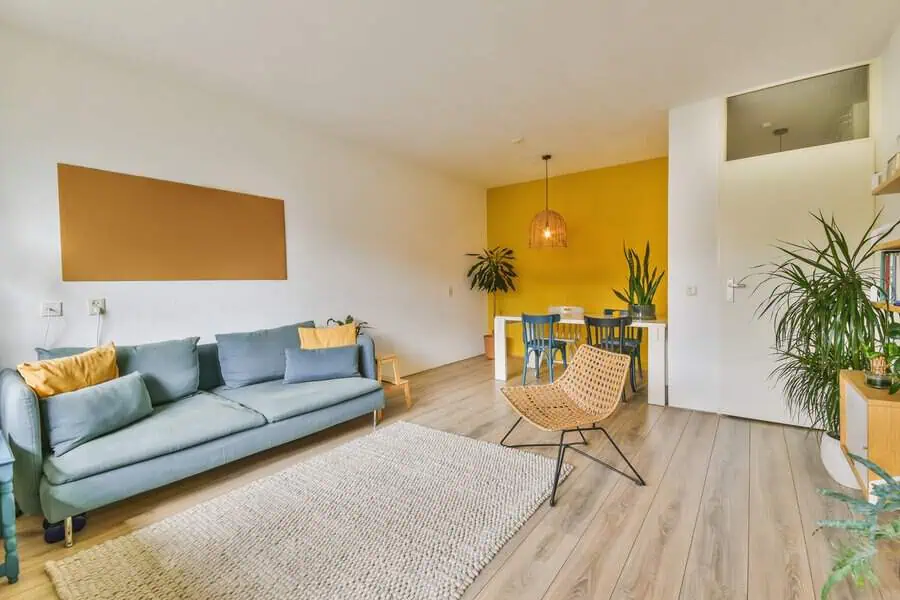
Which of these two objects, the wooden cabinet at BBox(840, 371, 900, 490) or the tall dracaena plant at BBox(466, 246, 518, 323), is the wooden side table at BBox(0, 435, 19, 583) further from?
the tall dracaena plant at BBox(466, 246, 518, 323)

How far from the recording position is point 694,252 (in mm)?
3727

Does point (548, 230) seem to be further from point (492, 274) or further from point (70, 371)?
point (70, 371)

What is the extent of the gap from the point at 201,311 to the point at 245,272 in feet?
1.60

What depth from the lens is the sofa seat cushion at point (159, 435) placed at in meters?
2.01

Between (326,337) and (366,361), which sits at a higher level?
(326,337)

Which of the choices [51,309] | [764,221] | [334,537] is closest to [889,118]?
[764,221]

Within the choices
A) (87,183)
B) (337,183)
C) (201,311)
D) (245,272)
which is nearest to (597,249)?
(337,183)

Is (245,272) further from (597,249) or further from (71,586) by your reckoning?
(597,249)

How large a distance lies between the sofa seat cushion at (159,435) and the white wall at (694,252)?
11.8 ft

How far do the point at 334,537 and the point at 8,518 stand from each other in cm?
133

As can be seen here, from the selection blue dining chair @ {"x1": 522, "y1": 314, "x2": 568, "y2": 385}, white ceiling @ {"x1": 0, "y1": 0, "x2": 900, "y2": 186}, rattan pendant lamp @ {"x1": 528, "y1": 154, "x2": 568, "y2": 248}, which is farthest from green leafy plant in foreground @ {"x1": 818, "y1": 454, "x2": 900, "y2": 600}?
rattan pendant lamp @ {"x1": 528, "y1": 154, "x2": 568, "y2": 248}

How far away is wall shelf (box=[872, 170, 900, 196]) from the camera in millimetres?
2299

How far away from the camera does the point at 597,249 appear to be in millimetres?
5738

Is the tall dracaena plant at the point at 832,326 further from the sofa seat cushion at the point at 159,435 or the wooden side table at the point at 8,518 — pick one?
the wooden side table at the point at 8,518
